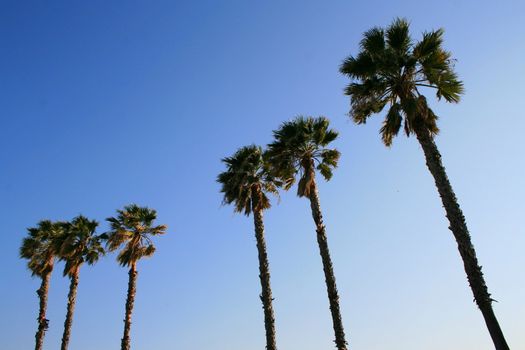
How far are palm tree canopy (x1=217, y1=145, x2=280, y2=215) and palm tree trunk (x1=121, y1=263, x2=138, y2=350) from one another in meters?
8.80

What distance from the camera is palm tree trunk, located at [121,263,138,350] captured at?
90.6 feet

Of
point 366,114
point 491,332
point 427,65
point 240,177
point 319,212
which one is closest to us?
point 491,332

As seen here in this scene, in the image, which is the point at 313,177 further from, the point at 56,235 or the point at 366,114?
the point at 56,235

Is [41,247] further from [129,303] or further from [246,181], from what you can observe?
[246,181]

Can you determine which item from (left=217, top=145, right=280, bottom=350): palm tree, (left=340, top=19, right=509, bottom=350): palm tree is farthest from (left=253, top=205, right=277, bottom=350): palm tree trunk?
(left=340, top=19, right=509, bottom=350): palm tree

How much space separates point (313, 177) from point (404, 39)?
8259 millimetres

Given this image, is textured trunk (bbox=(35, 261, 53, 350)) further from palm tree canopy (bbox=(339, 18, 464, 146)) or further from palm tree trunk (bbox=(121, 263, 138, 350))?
palm tree canopy (bbox=(339, 18, 464, 146))

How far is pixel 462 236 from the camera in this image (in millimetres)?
14656

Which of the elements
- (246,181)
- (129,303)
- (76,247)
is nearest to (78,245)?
(76,247)

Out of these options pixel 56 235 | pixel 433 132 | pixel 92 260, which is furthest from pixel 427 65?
pixel 56 235

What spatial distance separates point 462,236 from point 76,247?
91.4ft

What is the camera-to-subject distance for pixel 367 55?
1867cm

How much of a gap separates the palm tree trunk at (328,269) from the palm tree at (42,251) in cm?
2127

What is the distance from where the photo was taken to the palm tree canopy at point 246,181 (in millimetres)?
26547
